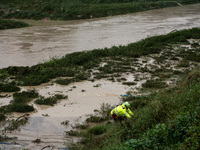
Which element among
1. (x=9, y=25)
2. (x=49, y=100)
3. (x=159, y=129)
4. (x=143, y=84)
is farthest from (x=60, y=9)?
(x=159, y=129)

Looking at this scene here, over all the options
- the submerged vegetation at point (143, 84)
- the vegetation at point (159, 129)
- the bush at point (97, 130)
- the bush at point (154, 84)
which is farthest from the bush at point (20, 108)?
the bush at point (154, 84)

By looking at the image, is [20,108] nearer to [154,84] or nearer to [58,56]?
[154,84]

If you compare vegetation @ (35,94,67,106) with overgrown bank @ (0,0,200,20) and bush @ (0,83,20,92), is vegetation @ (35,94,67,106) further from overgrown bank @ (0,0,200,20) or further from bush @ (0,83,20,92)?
overgrown bank @ (0,0,200,20)

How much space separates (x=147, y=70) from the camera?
13.3 metres

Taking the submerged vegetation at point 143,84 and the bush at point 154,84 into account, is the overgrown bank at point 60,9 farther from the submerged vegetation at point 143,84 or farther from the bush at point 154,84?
the bush at point 154,84

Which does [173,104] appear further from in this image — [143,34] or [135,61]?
[143,34]

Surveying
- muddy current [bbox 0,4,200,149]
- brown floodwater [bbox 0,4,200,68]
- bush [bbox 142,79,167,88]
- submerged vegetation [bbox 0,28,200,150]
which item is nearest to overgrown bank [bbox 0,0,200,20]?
muddy current [bbox 0,4,200,149]

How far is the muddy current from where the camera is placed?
8117mm

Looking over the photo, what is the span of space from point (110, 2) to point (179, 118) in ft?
156

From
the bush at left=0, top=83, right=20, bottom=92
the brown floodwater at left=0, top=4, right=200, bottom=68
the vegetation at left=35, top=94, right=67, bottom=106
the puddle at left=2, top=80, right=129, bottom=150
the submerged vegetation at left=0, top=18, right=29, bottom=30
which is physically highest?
the submerged vegetation at left=0, top=18, right=29, bottom=30

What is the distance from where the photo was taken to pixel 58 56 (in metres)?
17.4

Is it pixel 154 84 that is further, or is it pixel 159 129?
pixel 154 84

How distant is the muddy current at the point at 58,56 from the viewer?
8.12 metres

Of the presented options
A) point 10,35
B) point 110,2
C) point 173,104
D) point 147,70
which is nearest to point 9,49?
point 10,35
